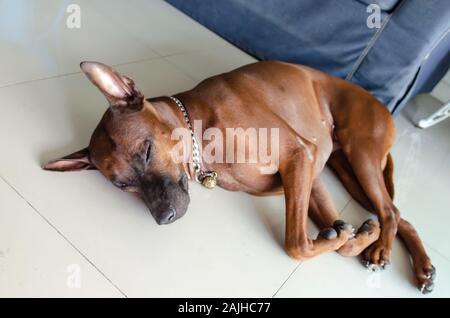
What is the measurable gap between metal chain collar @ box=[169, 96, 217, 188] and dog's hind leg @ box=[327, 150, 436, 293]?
0.74 m

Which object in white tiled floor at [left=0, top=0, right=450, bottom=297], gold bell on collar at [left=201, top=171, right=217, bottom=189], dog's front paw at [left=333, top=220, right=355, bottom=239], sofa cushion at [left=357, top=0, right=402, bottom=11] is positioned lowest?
white tiled floor at [left=0, top=0, right=450, bottom=297]

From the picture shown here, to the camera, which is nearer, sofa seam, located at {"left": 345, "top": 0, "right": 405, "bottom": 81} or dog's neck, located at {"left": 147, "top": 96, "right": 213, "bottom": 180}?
dog's neck, located at {"left": 147, "top": 96, "right": 213, "bottom": 180}

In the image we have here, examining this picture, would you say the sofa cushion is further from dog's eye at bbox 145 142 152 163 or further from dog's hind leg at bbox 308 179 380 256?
dog's eye at bbox 145 142 152 163

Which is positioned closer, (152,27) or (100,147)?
(100,147)

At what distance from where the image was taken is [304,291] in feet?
5.80

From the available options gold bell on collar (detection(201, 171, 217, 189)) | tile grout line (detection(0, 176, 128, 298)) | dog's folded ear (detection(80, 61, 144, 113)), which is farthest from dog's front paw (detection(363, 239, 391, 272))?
dog's folded ear (detection(80, 61, 144, 113))

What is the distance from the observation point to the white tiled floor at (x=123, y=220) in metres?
1.66

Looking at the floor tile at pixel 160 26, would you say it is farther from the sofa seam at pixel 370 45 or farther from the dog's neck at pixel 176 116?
the dog's neck at pixel 176 116

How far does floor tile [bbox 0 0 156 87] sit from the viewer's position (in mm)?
2453

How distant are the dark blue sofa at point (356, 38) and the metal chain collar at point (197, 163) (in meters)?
1.08

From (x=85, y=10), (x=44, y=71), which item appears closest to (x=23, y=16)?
(x=85, y=10)

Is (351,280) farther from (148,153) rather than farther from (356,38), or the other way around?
(356,38)
